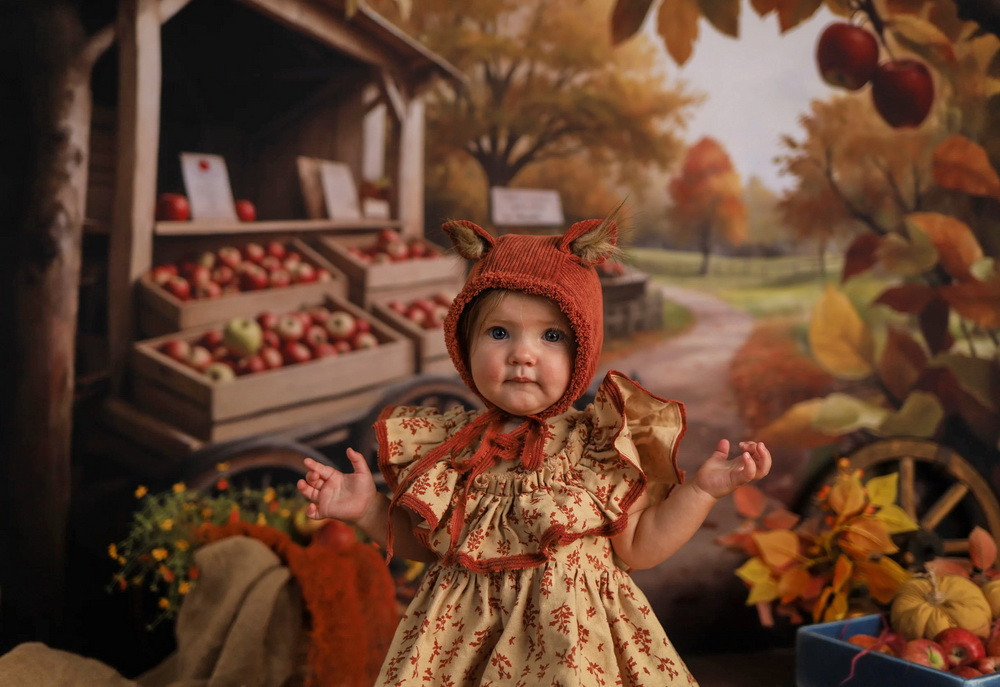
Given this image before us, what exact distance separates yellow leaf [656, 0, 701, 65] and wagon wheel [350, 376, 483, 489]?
1205mm

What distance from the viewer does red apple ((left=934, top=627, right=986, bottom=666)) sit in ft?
5.95

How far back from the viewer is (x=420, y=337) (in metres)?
2.57

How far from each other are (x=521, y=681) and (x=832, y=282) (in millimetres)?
1942

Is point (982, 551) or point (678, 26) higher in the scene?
point (678, 26)

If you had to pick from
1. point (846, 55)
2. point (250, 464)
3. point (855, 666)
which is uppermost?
point (846, 55)

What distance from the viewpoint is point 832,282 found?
2.83m

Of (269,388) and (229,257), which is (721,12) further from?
(269,388)

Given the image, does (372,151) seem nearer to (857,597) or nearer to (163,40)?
(163,40)

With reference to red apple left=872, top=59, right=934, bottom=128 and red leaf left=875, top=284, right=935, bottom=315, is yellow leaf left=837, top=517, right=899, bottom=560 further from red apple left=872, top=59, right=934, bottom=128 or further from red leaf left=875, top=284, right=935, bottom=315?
red apple left=872, top=59, right=934, bottom=128

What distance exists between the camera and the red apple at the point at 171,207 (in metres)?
2.30

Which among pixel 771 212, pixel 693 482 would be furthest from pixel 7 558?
pixel 771 212

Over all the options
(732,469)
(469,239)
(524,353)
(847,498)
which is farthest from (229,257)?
(847,498)

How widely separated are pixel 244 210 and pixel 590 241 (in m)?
1.30

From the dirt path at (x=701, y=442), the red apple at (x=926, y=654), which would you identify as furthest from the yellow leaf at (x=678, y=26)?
the red apple at (x=926, y=654)
